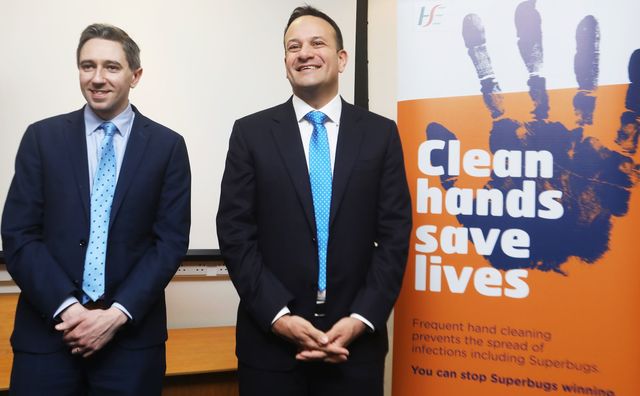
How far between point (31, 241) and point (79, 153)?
270 mm

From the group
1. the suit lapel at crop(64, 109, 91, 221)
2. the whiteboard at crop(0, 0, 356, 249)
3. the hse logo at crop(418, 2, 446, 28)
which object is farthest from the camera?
the whiteboard at crop(0, 0, 356, 249)

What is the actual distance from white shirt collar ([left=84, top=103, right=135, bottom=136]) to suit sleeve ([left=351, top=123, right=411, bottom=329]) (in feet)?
2.58

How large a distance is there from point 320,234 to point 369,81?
1136 mm

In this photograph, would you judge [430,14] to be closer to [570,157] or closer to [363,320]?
[570,157]

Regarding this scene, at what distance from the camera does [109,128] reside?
1556 mm

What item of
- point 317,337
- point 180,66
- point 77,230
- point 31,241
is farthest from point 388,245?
point 180,66

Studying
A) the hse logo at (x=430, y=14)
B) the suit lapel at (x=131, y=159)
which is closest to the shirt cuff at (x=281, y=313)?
the suit lapel at (x=131, y=159)

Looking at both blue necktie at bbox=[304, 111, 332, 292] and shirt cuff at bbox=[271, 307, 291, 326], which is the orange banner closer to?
blue necktie at bbox=[304, 111, 332, 292]

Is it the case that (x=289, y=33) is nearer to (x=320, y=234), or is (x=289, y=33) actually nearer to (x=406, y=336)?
(x=320, y=234)

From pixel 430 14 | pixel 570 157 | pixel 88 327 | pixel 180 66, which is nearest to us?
pixel 88 327

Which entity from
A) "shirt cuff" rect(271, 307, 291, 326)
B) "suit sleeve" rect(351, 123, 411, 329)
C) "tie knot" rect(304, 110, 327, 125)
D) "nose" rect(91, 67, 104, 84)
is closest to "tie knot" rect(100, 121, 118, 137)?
"nose" rect(91, 67, 104, 84)


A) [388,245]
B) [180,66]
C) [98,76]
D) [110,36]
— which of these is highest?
[180,66]

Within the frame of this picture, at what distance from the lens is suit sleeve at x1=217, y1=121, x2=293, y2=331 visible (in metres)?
1.48

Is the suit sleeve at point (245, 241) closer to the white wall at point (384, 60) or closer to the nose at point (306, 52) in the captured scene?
the nose at point (306, 52)
